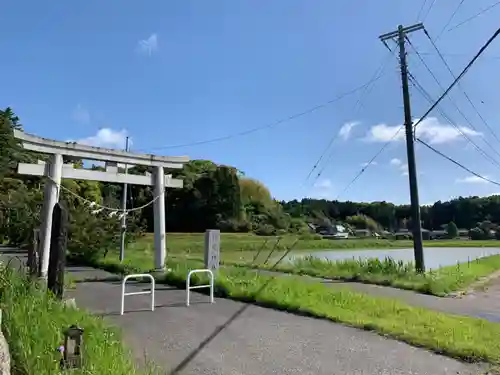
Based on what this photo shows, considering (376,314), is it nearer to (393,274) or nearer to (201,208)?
(393,274)

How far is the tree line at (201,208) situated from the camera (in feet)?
61.3

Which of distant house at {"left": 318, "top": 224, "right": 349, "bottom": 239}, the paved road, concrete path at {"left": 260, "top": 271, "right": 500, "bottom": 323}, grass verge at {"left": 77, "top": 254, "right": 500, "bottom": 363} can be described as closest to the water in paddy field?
concrete path at {"left": 260, "top": 271, "right": 500, "bottom": 323}

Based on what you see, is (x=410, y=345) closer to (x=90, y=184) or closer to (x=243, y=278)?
(x=243, y=278)

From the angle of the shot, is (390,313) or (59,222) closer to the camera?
(59,222)

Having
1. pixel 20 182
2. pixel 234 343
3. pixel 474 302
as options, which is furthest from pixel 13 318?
pixel 20 182

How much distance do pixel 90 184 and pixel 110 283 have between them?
21.4 metres

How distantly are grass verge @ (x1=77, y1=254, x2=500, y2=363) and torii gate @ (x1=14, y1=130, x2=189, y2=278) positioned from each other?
8.64ft

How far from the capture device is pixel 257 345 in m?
5.53

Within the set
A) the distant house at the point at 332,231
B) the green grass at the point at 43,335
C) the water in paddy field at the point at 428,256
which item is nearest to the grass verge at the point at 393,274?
the water in paddy field at the point at 428,256

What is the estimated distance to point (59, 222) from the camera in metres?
6.13

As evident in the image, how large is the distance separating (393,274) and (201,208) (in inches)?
1481

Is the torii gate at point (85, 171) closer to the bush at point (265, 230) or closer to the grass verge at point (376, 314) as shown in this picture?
the grass verge at point (376, 314)

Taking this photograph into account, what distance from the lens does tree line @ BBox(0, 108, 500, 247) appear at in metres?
18.7

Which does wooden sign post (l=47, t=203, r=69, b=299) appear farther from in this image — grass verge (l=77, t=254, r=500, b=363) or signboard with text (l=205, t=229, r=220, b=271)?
signboard with text (l=205, t=229, r=220, b=271)
